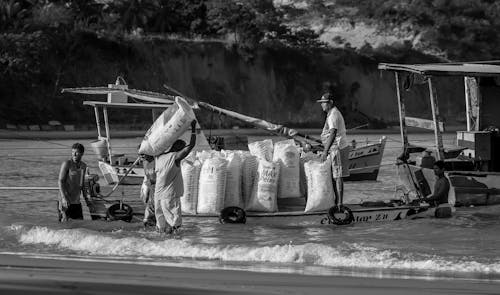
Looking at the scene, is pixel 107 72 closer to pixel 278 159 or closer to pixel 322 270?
pixel 278 159

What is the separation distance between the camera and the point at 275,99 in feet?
204

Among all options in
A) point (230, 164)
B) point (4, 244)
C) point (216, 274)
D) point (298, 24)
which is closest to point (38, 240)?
point (4, 244)

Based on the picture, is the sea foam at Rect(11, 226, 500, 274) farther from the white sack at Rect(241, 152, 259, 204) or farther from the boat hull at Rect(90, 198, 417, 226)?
the white sack at Rect(241, 152, 259, 204)

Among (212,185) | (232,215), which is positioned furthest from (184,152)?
(232,215)

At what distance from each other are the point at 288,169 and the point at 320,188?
2.45 feet

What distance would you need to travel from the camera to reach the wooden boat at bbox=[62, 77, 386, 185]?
68.4ft

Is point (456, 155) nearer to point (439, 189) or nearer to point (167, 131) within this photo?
point (439, 189)

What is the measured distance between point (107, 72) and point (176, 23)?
11578mm

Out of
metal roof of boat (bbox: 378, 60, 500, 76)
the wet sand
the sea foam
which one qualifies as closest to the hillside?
metal roof of boat (bbox: 378, 60, 500, 76)

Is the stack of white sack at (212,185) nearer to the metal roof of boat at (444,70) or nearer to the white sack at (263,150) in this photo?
the white sack at (263,150)

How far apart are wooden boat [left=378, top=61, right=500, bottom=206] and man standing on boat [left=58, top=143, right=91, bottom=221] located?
6.36m

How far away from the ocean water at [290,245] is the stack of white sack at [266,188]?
11.6 inches

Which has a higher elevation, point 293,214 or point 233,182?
point 233,182

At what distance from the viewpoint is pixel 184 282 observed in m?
10.4
